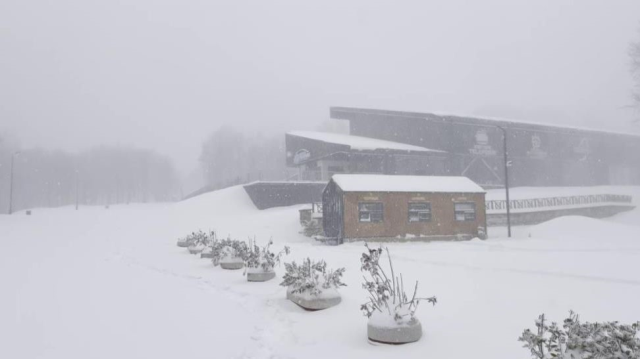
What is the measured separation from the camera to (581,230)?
91.7 ft

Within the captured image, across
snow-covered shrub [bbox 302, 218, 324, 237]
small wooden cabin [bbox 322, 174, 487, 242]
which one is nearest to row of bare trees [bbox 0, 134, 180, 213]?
snow-covered shrub [bbox 302, 218, 324, 237]

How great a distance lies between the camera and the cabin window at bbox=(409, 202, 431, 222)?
2648 cm

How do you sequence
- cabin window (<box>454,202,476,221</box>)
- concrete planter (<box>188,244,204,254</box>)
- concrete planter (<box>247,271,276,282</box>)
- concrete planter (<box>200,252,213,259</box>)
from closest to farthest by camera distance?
concrete planter (<box>247,271,276,282</box>) < concrete planter (<box>200,252,213,259</box>) < concrete planter (<box>188,244,204,254</box>) < cabin window (<box>454,202,476,221</box>)

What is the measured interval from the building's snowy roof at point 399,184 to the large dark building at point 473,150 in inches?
440

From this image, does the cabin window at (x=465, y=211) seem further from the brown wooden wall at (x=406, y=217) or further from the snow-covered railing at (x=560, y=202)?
the snow-covered railing at (x=560, y=202)

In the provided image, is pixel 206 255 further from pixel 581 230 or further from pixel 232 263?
pixel 581 230

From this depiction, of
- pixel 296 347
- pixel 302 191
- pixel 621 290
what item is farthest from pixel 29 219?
pixel 621 290

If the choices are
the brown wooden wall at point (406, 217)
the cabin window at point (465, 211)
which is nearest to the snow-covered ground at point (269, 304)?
the brown wooden wall at point (406, 217)

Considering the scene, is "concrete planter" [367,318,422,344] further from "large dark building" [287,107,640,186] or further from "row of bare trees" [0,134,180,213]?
"row of bare trees" [0,134,180,213]

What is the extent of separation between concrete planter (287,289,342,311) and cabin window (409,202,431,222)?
58.5 feet

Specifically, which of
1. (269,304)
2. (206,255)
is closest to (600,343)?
(269,304)

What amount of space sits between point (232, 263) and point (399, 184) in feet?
47.4

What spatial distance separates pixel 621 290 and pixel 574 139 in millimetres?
49873

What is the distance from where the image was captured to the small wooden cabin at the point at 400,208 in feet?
83.3
